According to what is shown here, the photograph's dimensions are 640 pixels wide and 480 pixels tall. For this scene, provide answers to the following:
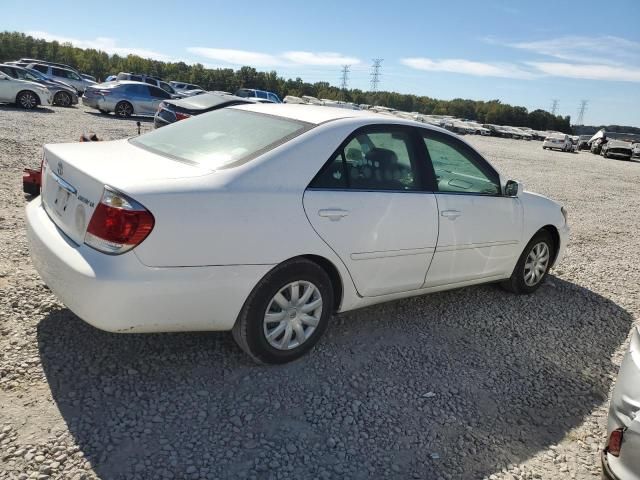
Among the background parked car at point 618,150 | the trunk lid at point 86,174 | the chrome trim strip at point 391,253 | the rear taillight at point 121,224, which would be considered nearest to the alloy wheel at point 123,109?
the trunk lid at point 86,174

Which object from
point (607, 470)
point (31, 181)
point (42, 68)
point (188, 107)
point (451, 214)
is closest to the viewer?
point (607, 470)

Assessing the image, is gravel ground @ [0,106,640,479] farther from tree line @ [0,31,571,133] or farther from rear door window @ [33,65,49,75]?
tree line @ [0,31,571,133]

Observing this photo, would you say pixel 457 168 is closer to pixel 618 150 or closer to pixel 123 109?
pixel 123 109

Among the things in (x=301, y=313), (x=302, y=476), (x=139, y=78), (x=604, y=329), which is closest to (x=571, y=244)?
(x=604, y=329)

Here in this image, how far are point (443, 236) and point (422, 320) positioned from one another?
0.80 m

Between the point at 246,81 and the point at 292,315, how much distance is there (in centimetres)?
8366

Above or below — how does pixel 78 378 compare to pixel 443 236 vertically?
below

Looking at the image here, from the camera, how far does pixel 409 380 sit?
3.49 m

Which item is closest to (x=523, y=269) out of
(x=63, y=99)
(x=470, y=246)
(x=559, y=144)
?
(x=470, y=246)

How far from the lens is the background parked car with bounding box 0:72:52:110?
1861 cm

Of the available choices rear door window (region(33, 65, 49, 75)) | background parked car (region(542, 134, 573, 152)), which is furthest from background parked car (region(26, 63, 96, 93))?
background parked car (region(542, 134, 573, 152))

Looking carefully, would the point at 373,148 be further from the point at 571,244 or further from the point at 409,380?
the point at 571,244

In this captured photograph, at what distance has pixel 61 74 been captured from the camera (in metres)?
29.2

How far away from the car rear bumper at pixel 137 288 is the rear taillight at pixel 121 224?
0.06 metres
